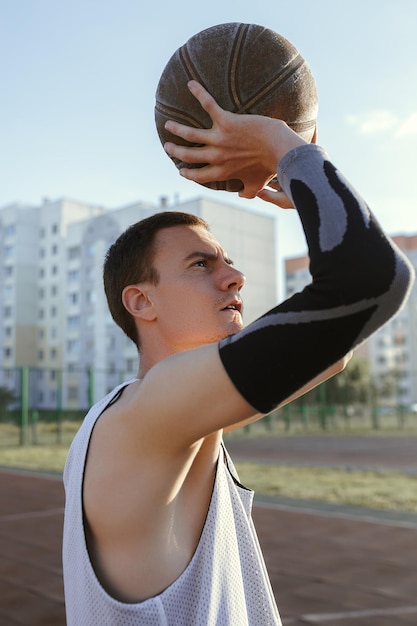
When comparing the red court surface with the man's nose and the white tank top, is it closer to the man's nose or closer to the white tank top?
the white tank top

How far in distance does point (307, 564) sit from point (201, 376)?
4.85 metres

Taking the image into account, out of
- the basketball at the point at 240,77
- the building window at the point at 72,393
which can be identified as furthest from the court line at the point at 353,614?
the building window at the point at 72,393

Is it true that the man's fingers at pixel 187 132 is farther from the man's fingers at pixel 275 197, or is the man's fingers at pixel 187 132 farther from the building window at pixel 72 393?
the building window at pixel 72 393

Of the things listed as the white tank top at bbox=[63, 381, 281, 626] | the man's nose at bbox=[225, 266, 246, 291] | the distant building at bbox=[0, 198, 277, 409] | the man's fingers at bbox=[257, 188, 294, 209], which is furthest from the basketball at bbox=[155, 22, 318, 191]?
the distant building at bbox=[0, 198, 277, 409]

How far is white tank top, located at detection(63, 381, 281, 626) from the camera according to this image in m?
1.36

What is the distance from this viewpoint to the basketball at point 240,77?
63.4 inches

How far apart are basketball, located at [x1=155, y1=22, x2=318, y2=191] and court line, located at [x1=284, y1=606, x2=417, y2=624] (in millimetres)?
3331

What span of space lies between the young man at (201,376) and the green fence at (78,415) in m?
18.3

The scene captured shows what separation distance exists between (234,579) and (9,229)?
2659 inches

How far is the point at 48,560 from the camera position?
5.74 metres

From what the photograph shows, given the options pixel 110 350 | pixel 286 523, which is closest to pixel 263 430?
pixel 286 523

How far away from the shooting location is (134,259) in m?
1.66

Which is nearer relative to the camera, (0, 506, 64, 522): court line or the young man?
the young man

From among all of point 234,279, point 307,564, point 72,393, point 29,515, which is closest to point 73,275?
point 72,393
